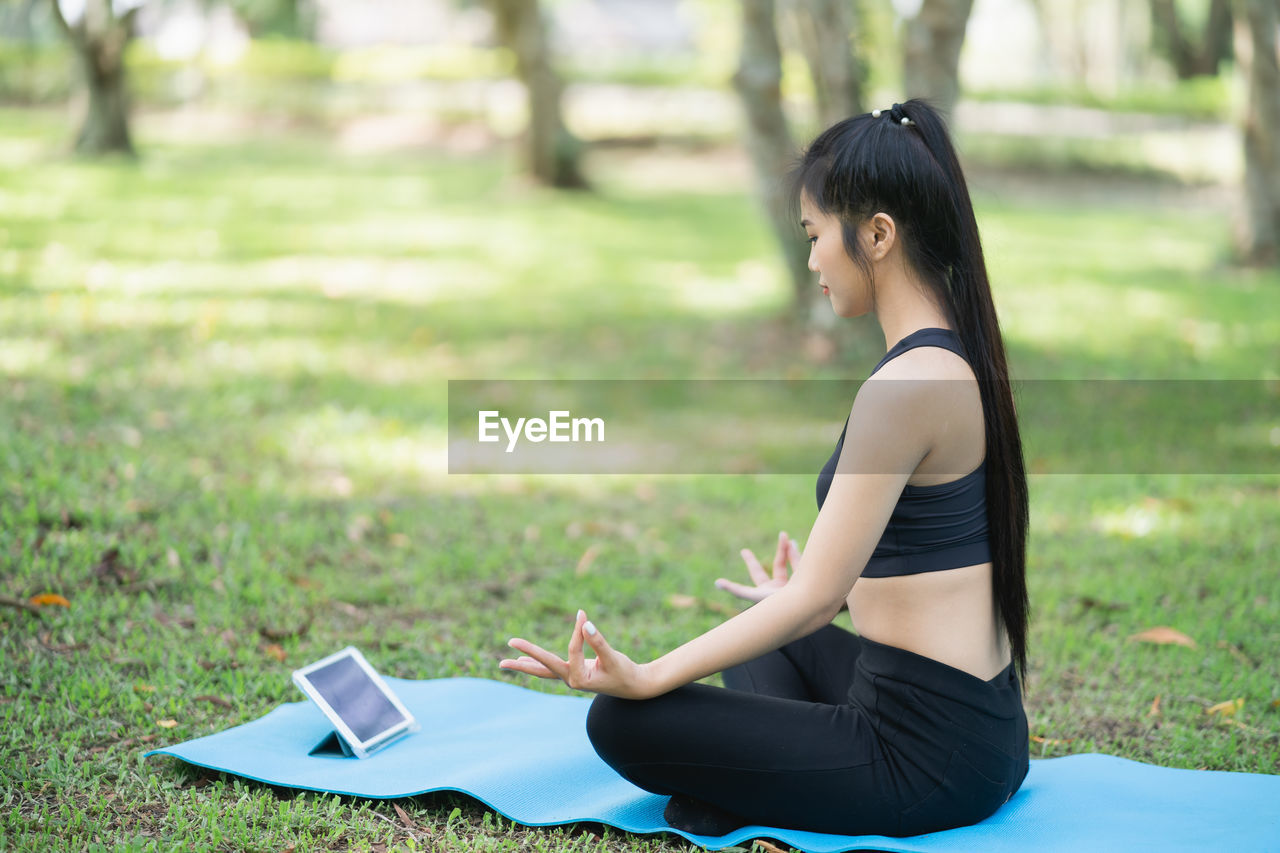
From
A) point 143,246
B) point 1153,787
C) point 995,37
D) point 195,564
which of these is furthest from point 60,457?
point 995,37

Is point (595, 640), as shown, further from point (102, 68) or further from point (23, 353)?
point (102, 68)

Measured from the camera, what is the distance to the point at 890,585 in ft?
7.68

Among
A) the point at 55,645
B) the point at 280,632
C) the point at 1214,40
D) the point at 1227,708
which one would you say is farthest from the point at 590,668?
the point at 1214,40

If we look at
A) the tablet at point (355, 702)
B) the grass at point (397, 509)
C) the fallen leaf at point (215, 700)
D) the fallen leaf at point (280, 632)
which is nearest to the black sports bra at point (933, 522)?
the grass at point (397, 509)

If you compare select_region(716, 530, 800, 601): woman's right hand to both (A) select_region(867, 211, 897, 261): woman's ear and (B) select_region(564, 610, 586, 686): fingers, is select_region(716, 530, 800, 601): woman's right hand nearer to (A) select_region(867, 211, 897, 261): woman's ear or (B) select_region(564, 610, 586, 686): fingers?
(B) select_region(564, 610, 586, 686): fingers

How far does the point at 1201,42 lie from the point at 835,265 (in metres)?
30.7

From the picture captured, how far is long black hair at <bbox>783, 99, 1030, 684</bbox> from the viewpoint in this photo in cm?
225

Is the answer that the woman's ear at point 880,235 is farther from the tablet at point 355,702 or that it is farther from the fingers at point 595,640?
the tablet at point 355,702

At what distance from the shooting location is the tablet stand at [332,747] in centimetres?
292

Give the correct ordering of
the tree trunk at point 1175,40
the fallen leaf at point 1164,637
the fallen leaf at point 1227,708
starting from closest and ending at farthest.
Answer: the fallen leaf at point 1227,708
the fallen leaf at point 1164,637
the tree trunk at point 1175,40

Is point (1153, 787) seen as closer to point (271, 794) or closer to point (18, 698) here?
point (271, 794)

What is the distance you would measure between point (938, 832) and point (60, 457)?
394 cm

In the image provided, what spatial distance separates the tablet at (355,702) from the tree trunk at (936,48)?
4943 millimetres

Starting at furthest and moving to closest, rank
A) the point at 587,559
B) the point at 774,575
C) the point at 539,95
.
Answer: the point at 539,95, the point at 587,559, the point at 774,575
